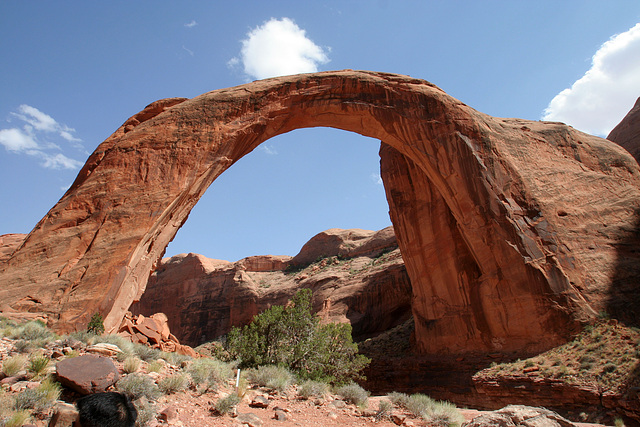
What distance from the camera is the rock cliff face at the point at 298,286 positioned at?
83.8 feet

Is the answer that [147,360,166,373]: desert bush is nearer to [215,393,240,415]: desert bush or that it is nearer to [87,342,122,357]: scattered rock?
[87,342,122,357]: scattered rock

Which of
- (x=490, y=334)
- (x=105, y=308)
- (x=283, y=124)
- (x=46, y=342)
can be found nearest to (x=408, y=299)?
(x=490, y=334)

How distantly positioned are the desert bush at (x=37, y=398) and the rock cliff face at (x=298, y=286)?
21.5 metres

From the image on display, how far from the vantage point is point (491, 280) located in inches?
535

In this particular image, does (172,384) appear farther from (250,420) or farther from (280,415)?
(280,415)

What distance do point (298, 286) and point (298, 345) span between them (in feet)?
75.2

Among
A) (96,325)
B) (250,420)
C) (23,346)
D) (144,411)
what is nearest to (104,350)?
(23,346)

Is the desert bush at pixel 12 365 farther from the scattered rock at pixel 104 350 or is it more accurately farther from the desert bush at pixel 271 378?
the desert bush at pixel 271 378

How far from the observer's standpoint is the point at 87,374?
5.19m

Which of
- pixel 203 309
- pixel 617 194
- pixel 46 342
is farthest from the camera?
pixel 203 309

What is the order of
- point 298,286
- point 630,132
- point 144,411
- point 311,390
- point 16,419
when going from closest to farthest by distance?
point 16,419 → point 144,411 → point 311,390 → point 630,132 → point 298,286

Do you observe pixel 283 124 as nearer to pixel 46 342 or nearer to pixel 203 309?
pixel 46 342

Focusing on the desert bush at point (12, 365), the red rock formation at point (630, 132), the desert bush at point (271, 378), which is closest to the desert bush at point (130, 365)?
the desert bush at point (12, 365)

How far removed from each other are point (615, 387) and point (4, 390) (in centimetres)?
1214
